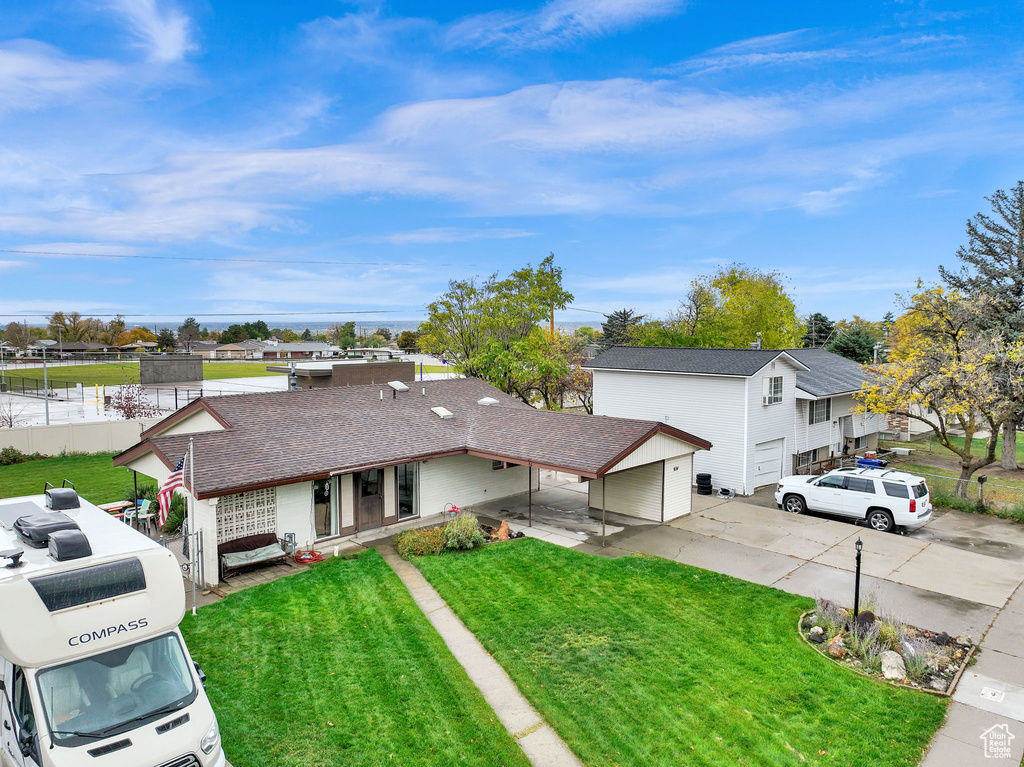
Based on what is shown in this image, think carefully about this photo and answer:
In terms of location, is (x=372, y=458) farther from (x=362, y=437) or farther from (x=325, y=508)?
(x=325, y=508)

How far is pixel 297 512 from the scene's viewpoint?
52.7 ft

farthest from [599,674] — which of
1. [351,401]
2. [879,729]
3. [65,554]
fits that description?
[351,401]

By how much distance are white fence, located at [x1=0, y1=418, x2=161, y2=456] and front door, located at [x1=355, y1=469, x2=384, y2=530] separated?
22.0 m

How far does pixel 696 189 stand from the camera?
132 feet

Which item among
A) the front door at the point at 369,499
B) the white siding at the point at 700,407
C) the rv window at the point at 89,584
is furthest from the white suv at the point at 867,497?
the rv window at the point at 89,584

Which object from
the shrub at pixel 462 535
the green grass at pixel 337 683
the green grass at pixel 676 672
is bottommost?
the green grass at pixel 676 672

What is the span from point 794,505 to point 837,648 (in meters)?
10.9

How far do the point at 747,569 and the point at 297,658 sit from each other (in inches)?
426

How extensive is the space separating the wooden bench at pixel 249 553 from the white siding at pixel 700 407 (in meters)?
16.1

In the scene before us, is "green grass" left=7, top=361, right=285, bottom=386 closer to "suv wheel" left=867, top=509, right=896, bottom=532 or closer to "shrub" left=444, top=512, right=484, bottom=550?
"shrub" left=444, top=512, right=484, bottom=550

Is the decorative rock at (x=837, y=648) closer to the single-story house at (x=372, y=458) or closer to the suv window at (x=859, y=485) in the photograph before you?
the single-story house at (x=372, y=458)

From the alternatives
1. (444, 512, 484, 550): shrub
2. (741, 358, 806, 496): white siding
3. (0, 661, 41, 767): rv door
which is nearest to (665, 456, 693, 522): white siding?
(741, 358, 806, 496): white siding

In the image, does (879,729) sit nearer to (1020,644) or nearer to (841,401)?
(1020,644)

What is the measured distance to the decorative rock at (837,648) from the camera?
10.7m
